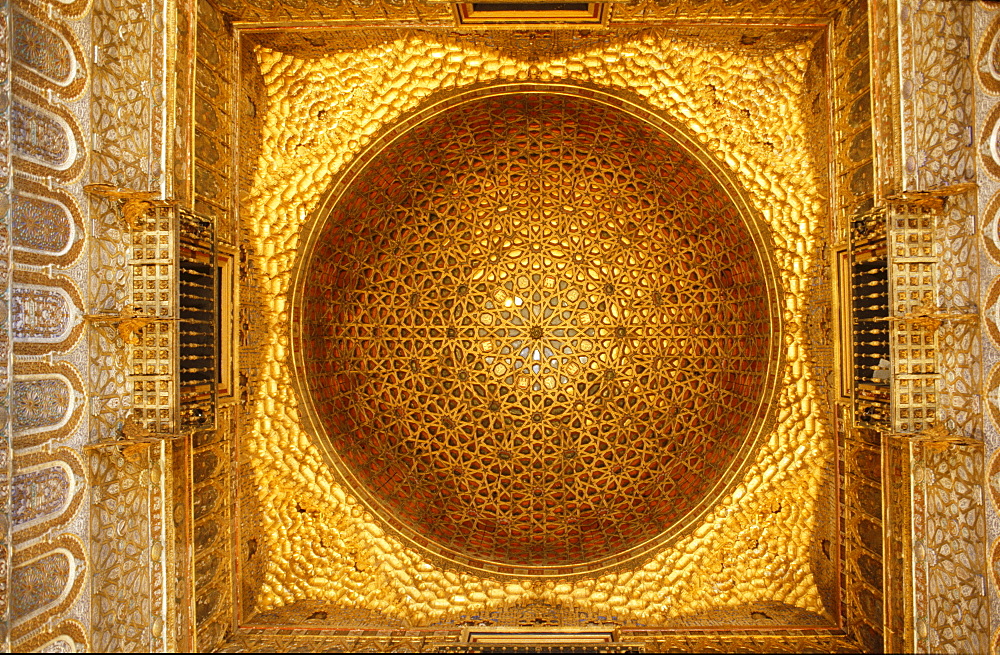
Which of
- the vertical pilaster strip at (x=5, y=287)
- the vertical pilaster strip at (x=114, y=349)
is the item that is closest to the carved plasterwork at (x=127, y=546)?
the vertical pilaster strip at (x=114, y=349)

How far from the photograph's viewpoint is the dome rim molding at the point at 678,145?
20.6 feet

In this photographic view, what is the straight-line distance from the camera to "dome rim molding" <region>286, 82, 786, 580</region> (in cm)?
627

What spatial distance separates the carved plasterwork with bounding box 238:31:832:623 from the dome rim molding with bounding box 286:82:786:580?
0.30ft

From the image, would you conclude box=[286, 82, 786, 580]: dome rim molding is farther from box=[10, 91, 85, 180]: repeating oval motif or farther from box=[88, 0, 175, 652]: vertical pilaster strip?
box=[10, 91, 85, 180]: repeating oval motif

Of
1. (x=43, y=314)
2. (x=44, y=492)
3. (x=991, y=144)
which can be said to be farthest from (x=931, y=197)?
(x=44, y=492)

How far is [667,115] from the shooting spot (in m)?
6.29

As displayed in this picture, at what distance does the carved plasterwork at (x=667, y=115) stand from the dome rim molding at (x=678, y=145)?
0.30 ft

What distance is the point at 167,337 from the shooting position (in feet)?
16.0

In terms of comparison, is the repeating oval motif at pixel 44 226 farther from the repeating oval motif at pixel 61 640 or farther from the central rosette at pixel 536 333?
the central rosette at pixel 536 333

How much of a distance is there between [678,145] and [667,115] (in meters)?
0.37

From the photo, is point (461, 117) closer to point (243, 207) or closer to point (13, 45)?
point (243, 207)

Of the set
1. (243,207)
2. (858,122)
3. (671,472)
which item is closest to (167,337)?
(243,207)

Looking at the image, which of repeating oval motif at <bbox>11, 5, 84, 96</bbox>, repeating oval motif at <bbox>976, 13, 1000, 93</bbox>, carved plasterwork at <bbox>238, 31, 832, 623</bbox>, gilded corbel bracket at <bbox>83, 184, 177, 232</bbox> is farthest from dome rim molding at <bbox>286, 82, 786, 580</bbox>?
repeating oval motif at <bbox>11, 5, 84, 96</bbox>

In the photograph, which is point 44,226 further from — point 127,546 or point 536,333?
point 536,333
